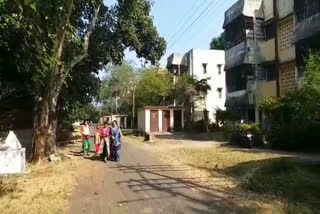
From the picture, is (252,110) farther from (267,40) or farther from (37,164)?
(37,164)

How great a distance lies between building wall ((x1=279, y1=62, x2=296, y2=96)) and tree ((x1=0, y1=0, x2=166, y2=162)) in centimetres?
912

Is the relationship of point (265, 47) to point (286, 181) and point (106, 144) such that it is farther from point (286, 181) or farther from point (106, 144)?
point (286, 181)

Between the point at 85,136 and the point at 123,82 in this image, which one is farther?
the point at 123,82

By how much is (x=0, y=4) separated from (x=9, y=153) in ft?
15.9

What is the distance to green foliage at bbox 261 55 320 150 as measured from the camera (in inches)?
629

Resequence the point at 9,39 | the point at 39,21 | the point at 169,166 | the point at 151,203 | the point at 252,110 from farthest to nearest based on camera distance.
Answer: the point at 252,110 < the point at 9,39 < the point at 169,166 < the point at 39,21 < the point at 151,203

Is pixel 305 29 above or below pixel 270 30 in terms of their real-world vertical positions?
below

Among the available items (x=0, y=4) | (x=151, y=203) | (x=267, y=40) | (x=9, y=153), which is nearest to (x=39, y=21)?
(x=0, y=4)

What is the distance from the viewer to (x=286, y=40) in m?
29.2

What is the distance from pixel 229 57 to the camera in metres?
36.1

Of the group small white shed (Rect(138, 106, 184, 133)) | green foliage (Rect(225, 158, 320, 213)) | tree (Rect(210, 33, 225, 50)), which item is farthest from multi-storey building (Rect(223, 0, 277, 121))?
tree (Rect(210, 33, 225, 50))

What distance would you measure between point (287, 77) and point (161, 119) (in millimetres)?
19288

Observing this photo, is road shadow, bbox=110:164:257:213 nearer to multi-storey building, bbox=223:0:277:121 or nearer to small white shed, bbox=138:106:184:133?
multi-storey building, bbox=223:0:277:121

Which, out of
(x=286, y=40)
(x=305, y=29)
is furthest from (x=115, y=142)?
(x=286, y=40)
